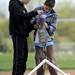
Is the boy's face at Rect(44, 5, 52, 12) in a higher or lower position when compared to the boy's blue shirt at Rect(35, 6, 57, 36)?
higher

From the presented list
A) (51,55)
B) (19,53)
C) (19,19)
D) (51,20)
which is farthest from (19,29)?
(51,55)

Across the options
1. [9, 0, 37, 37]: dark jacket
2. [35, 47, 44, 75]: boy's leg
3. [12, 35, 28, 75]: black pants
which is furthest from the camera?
[35, 47, 44, 75]: boy's leg

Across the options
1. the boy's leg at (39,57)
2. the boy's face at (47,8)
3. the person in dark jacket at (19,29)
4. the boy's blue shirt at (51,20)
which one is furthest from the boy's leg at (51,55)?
the boy's face at (47,8)

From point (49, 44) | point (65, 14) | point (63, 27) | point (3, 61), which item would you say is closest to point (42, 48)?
point (49, 44)

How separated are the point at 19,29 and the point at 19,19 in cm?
18

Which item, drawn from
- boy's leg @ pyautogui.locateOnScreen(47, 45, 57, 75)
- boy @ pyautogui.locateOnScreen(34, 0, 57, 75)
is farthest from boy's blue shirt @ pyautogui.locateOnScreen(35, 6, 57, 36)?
boy's leg @ pyautogui.locateOnScreen(47, 45, 57, 75)

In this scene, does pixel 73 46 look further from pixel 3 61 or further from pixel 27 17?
pixel 27 17

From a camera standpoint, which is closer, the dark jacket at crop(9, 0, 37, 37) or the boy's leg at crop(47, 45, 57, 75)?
the dark jacket at crop(9, 0, 37, 37)

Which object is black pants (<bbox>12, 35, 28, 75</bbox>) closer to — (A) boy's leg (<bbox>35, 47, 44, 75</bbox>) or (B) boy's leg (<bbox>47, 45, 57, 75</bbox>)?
(A) boy's leg (<bbox>35, 47, 44, 75</bbox>)

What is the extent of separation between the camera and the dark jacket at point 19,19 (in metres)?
7.68

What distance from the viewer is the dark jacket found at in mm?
7676

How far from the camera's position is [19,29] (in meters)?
7.75

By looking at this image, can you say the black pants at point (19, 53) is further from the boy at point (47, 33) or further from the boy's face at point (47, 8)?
the boy's face at point (47, 8)

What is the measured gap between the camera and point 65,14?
19438mm
